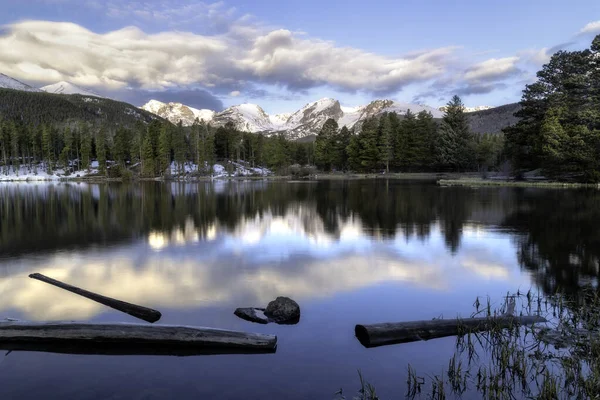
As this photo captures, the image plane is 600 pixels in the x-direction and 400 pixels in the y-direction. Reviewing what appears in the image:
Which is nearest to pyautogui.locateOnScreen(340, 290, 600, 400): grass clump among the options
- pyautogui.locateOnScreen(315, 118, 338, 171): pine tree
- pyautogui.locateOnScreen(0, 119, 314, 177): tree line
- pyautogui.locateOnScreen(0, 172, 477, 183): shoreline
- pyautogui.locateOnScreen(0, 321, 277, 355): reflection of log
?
pyautogui.locateOnScreen(0, 321, 277, 355): reflection of log

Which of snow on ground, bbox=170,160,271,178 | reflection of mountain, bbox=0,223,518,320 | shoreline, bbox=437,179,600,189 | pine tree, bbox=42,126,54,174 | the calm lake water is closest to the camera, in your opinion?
the calm lake water

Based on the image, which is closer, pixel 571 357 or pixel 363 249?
pixel 571 357

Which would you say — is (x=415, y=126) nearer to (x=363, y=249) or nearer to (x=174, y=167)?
(x=174, y=167)

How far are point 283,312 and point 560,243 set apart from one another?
16.3 m

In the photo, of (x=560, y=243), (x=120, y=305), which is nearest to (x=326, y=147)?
(x=560, y=243)

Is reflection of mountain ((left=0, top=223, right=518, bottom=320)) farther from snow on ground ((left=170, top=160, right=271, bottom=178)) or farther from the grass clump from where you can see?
snow on ground ((left=170, top=160, right=271, bottom=178))

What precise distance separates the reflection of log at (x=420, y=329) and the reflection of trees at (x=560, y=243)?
14.8ft

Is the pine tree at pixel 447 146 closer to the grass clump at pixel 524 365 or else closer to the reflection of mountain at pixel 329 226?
the reflection of mountain at pixel 329 226

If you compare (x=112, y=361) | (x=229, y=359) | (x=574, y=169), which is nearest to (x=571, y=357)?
(x=229, y=359)

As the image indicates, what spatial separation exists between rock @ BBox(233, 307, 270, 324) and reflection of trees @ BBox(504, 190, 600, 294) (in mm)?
8712

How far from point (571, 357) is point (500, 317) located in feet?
5.92

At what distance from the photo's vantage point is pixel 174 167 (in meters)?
131

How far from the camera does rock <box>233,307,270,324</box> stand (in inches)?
425

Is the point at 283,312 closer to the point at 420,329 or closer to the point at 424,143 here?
the point at 420,329
